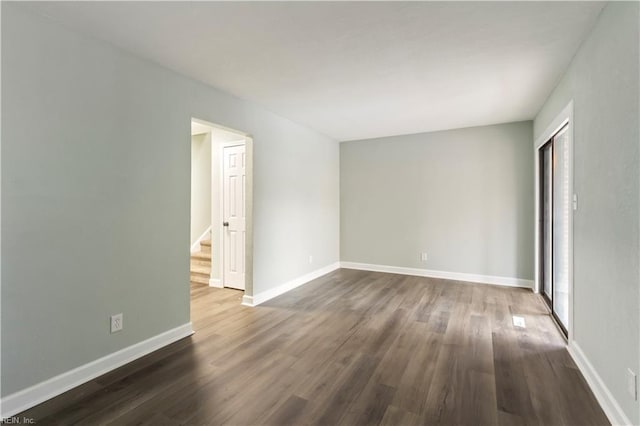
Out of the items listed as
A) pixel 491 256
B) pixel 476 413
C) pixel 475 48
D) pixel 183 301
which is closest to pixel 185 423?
pixel 183 301

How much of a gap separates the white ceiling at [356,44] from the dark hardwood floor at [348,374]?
245 cm

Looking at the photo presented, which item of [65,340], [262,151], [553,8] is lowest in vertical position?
[65,340]

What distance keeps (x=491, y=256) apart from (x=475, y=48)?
346 centimetres

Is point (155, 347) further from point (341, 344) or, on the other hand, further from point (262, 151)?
point (262, 151)

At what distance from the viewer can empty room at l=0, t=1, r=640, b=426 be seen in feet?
5.93

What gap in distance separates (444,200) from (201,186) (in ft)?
15.3

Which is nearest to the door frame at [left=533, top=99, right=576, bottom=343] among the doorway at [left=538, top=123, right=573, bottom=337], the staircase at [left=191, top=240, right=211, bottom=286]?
the doorway at [left=538, top=123, right=573, bottom=337]

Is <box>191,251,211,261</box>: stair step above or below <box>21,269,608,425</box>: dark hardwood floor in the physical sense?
above

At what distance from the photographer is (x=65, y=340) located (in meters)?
2.06

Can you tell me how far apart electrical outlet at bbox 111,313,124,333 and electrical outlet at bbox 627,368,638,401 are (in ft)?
10.7

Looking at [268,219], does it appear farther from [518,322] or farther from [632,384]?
[632,384]

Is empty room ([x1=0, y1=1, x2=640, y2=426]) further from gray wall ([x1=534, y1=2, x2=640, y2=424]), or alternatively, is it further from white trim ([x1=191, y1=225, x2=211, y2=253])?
white trim ([x1=191, y1=225, x2=211, y2=253])

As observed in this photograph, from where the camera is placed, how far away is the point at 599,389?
193cm

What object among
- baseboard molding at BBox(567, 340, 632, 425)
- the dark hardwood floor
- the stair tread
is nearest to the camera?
baseboard molding at BBox(567, 340, 632, 425)
